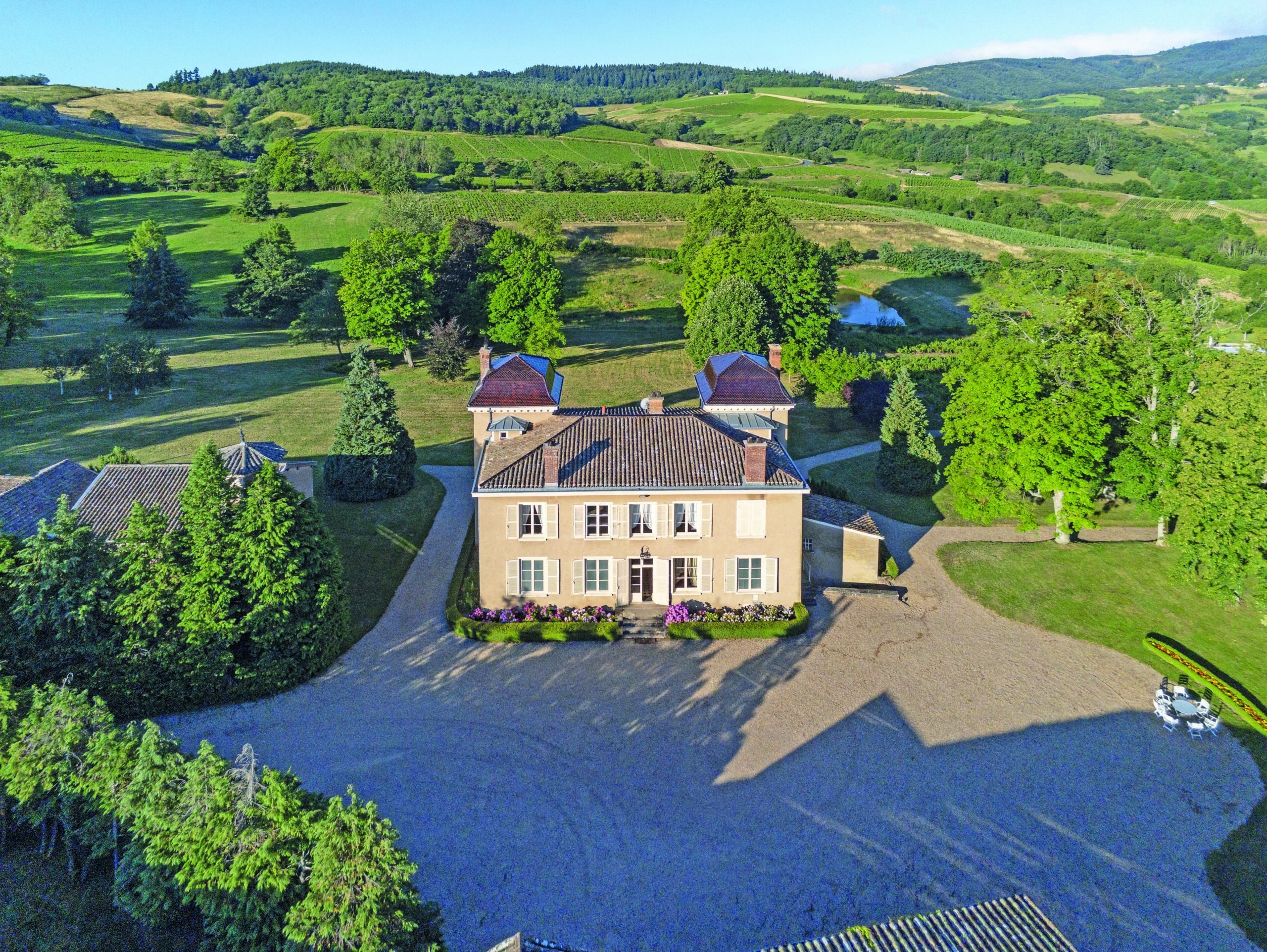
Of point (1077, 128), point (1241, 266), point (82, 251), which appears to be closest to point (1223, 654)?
point (1241, 266)

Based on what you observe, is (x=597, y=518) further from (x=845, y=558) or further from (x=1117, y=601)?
(x=1117, y=601)

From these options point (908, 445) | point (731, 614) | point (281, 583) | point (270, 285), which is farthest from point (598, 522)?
point (270, 285)

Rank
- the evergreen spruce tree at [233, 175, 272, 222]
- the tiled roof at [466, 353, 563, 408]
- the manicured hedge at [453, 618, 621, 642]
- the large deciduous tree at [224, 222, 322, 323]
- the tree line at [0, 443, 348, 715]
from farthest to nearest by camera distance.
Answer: the evergreen spruce tree at [233, 175, 272, 222] < the large deciduous tree at [224, 222, 322, 323] < the tiled roof at [466, 353, 563, 408] < the manicured hedge at [453, 618, 621, 642] < the tree line at [0, 443, 348, 715]

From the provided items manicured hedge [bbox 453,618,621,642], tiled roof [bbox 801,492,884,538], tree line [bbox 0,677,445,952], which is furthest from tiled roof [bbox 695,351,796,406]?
tree line [bbox 0,677,445,952]

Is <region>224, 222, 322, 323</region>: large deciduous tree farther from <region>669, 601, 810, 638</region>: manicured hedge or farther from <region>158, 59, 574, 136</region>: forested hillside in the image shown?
<region>158, 59, 574, 136</region>: forested hillside

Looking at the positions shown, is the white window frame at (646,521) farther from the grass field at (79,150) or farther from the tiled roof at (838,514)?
the grass field at (79,150)

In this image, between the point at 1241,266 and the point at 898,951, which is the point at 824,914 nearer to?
the point at 898,951
